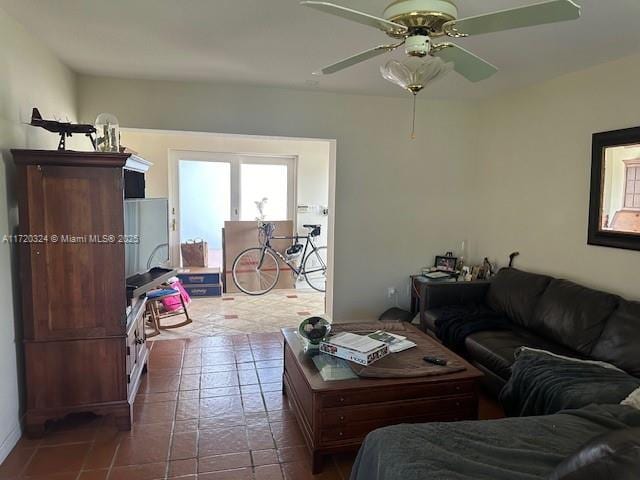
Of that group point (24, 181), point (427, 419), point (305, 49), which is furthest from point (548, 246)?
point (24, 181)

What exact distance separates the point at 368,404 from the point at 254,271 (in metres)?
4.09

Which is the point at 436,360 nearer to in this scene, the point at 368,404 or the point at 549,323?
the point at 368,404

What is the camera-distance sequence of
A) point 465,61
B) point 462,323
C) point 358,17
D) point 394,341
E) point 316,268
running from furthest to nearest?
point 316,268 < point 462,323 < point 394,341 < point 465,61 < point 358,17

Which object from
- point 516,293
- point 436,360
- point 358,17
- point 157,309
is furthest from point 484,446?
point 157,309

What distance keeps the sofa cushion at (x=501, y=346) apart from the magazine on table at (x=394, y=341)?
0.59 metres

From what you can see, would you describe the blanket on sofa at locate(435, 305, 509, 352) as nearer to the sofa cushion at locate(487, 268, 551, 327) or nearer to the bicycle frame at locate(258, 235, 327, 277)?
the sofa cushion at locate(487, 268, 551, 327)

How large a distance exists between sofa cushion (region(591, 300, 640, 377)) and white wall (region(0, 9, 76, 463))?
342 cm

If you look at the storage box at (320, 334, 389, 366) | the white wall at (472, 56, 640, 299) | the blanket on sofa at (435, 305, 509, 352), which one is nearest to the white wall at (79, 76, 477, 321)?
the white wall at (472, 56, 640, 299)

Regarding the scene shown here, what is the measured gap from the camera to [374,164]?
4.39 meters

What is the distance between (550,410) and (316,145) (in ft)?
16.1

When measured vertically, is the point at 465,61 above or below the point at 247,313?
above

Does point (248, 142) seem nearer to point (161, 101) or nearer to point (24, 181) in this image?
point (161, 101)

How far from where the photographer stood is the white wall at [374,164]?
3.99 m

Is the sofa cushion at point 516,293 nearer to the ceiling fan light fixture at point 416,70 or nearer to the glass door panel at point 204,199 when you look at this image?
the ceiling fan light fixture at point 416,70
